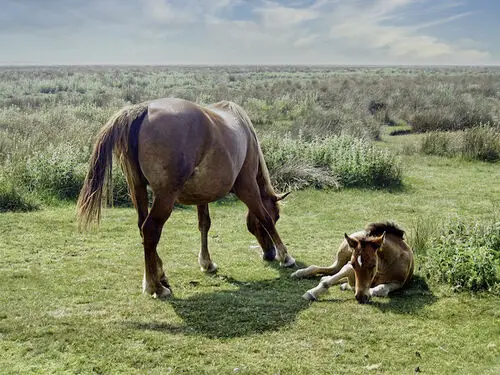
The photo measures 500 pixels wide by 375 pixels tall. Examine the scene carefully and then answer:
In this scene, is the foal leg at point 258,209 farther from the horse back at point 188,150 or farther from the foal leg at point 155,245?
the foal leg at point 155,245

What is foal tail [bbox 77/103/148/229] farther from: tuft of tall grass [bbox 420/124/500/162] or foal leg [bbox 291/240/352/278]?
tuft of tall grass [bbox 420/124/500/162]

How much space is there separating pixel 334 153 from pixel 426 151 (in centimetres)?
414

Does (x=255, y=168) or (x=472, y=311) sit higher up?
(x=255, y=168)

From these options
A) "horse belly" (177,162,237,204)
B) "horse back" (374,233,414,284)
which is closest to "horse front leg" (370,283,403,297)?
"horse back" (374,233,414,284)

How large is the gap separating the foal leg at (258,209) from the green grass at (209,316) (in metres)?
0.24

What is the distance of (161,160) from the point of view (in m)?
4.89

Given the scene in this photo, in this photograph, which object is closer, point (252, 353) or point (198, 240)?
point (252, 353)

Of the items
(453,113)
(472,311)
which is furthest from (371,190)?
(453,113)

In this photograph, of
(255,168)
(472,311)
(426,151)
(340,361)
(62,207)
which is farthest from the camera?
(426,151)

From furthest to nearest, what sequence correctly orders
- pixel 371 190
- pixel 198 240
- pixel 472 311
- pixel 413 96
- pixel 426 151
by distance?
pixel 413 96, pixel 426 151, pixel 371 190, pixel 198 240, pixel 472 311

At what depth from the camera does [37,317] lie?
4.75m

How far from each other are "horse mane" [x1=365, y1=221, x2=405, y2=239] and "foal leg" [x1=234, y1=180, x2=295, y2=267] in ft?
4.13

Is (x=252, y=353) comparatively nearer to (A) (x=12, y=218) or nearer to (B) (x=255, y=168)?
(B) (x=255, y=168)

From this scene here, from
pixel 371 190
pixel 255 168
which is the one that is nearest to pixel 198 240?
pixel 255 168
